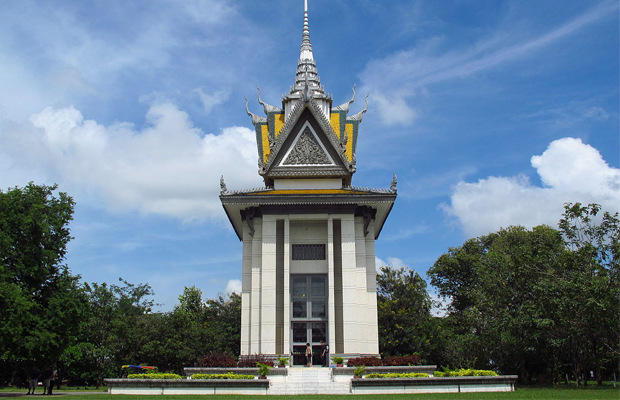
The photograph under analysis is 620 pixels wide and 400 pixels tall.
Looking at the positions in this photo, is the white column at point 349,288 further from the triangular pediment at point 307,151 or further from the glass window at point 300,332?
the triangular pediment at point 307,151

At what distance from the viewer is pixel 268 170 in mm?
30953

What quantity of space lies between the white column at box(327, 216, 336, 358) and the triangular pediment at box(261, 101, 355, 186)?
2974mm

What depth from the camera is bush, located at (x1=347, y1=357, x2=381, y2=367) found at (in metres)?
24.8

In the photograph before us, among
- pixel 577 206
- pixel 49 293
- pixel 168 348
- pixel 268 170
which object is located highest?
pixel 268 170

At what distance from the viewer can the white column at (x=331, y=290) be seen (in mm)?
27828

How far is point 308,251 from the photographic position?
98.6 feet

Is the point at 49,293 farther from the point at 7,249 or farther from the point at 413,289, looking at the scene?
the point at 413,289

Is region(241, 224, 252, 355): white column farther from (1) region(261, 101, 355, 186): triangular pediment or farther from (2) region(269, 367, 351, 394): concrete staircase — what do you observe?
(2) region(269, 367, 351, 394): concrete staircase

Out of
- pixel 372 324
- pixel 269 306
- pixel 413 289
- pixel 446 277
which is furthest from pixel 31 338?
pixel 446 277

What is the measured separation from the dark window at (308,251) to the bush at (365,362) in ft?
20.5

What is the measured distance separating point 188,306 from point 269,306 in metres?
25.5

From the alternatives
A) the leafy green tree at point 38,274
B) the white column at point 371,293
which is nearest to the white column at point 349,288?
the white column at point 371,293

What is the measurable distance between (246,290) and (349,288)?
5.42m

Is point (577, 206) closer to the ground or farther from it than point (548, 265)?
farther from it
